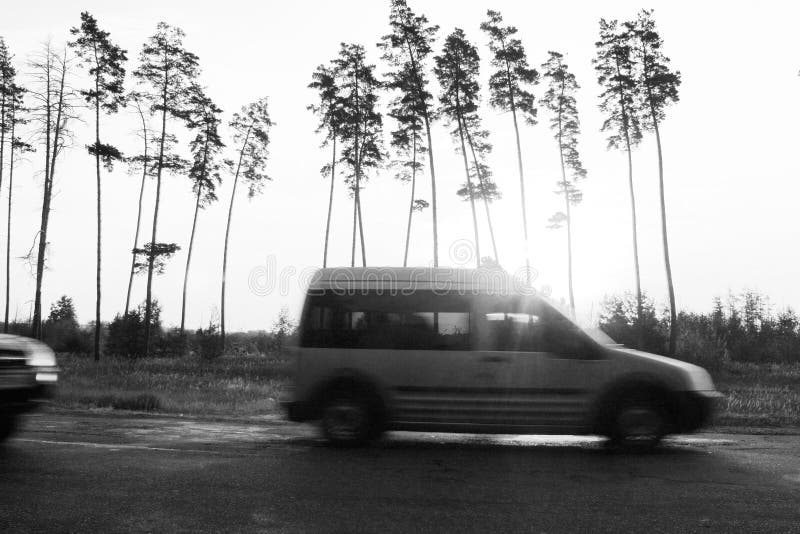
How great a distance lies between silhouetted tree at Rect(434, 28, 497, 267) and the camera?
33.3 m

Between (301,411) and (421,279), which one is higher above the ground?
(421,279)

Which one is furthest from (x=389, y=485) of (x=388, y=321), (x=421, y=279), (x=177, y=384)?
(x=177, y=384)

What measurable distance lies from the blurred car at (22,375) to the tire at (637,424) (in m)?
7.36

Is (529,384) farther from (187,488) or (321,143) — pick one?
(321,143)

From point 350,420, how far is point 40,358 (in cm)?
411

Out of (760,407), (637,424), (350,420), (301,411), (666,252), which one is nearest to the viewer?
(637,424)

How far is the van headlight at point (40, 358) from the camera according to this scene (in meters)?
8.10

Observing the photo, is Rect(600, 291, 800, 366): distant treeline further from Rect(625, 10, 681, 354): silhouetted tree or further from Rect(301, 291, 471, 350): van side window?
Rect(301, 291, 471, 350): van side window

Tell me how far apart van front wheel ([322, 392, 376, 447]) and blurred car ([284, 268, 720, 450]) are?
0.05ft

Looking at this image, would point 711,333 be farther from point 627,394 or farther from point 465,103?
point 627,394

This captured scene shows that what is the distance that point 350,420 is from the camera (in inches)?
345

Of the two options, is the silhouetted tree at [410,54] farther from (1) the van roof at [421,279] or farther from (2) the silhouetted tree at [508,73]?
(1) the van roof at [421,279]

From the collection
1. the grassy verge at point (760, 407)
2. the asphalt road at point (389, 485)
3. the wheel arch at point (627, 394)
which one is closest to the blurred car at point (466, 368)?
the wheel arch at point (627, 394)

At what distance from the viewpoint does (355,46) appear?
38219mm
